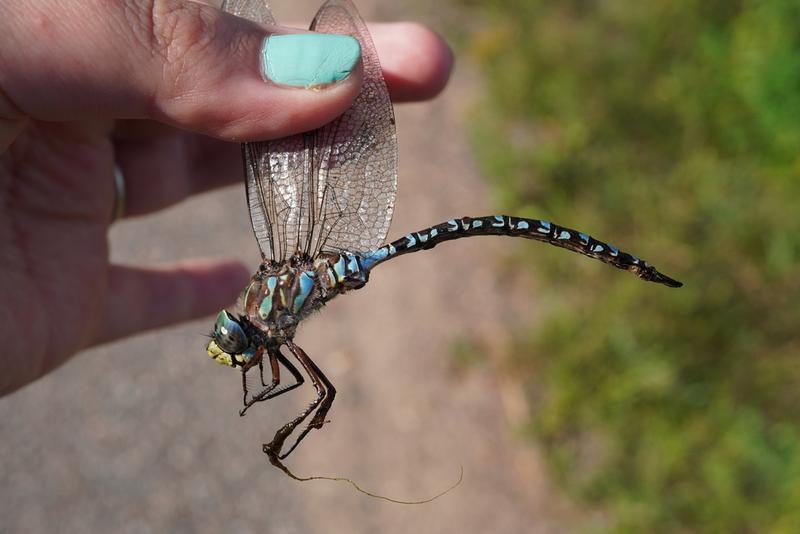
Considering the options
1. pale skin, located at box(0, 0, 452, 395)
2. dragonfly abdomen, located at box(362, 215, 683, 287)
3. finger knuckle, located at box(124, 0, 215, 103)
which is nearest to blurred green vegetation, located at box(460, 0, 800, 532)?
dragonfly abdomen, located at box(362, 215, 683, 287)

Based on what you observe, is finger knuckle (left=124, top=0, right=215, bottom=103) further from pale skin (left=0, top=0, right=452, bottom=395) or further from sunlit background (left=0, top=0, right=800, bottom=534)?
sunlit background (left=0, top=0, right=800, bottom=534)

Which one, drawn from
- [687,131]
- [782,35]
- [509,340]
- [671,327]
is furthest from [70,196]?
[782,35]

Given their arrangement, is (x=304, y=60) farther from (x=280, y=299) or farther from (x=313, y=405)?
(x=313, y=405)

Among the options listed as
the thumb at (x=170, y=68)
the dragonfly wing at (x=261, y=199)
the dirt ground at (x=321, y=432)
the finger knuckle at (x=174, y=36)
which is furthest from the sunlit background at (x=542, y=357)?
the finger knuckle at (x=174, y=36)

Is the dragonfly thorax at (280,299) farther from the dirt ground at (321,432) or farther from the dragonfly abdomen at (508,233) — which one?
the dirt ground at (321,432)

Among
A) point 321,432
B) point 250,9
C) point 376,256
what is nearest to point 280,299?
point 376,256

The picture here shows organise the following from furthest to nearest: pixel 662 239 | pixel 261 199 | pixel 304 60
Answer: pixel 662 239
pixel 261 199
pixel 304 60
